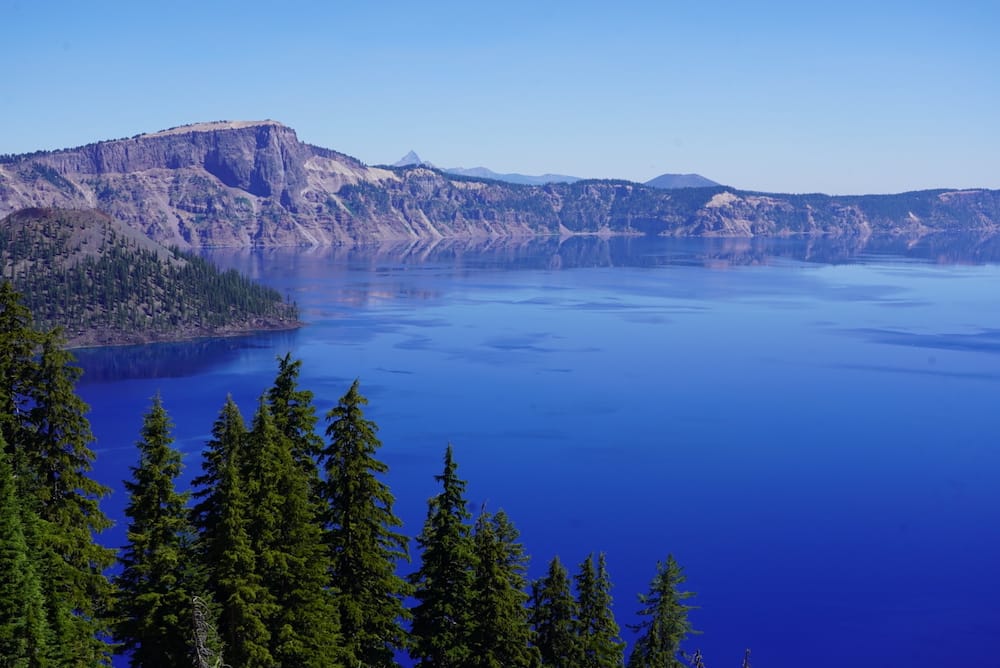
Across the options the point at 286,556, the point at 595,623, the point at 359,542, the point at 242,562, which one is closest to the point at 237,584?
the point at 242,562

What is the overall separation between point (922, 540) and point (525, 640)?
59878mm

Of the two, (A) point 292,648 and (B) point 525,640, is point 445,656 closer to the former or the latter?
(B) point 525,640

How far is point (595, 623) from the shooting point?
3409 cm

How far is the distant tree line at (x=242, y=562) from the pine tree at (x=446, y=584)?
7 centimetres

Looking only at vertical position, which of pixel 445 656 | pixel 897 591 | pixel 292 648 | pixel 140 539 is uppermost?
pixel 140 539

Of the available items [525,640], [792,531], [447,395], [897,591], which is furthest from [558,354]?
[525,640]

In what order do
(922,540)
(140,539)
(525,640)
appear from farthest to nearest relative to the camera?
(922,540) < (525,640) < (140,539)

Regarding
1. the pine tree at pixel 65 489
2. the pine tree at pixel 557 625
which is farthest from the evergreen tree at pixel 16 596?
the pine tree at pixel 557 625

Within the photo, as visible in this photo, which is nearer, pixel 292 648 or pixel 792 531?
pixel 292 648

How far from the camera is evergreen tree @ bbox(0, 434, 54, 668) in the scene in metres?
23.6

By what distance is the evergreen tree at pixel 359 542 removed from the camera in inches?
1241

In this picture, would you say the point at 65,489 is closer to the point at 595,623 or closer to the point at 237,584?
the point at 237,584

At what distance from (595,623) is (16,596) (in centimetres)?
2060

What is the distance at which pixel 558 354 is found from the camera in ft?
539
